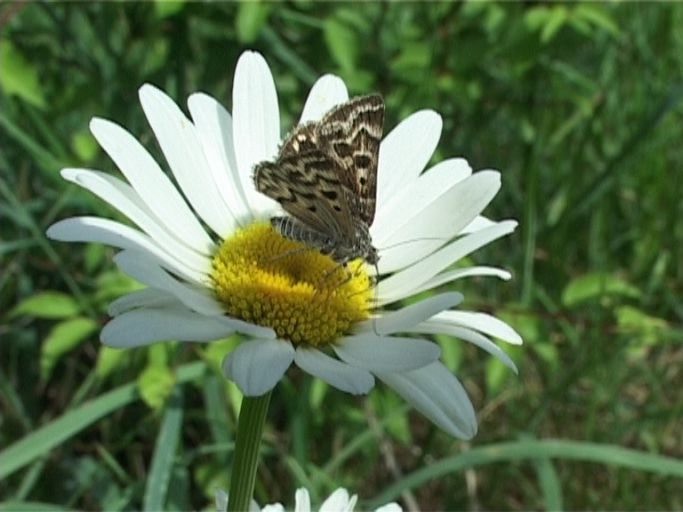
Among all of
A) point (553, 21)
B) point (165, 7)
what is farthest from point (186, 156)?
point (553, 21)

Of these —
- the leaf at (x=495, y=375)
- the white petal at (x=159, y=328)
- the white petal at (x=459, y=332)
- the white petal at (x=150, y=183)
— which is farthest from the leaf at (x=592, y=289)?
the white petal at (x=159, y=328)

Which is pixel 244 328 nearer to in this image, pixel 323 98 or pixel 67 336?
pixel 323 98

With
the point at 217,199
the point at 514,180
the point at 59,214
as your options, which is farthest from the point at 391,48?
the point at 217,199

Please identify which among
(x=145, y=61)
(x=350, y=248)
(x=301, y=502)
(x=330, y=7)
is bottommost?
(x=301, y=502)

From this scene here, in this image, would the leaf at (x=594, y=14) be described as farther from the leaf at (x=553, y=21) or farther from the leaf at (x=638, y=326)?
the leaf at (x=638, y=326)

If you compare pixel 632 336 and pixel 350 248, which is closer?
pixel 350 248

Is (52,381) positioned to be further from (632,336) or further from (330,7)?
(632,336)

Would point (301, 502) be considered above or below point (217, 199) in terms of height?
below
